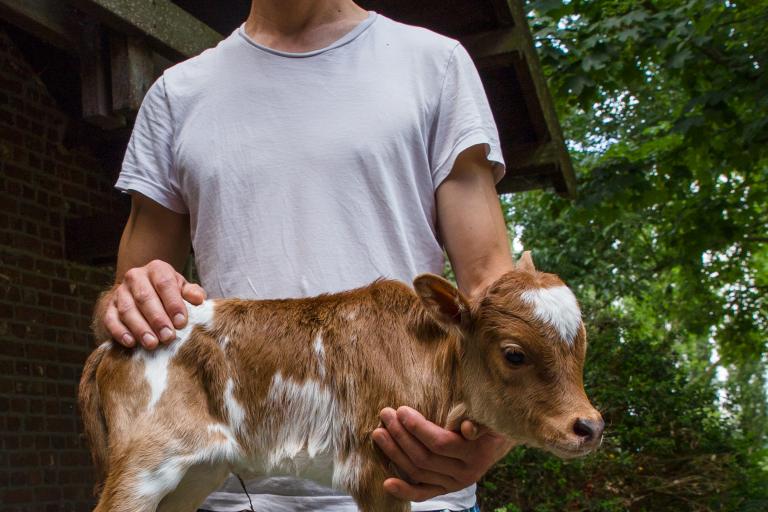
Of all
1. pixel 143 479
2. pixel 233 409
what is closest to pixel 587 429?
pixel 233 409

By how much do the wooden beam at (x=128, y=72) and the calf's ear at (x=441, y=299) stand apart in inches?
98.1

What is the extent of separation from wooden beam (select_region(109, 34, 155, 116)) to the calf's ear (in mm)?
2491

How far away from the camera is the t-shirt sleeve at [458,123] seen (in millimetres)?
1933

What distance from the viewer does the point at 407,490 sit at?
4.92 feet

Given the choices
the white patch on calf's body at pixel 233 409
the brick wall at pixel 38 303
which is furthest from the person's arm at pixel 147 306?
the brick wall at pixel 38 303

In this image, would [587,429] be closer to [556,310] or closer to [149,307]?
[556,310]

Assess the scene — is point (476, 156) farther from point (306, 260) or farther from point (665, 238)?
point (665, 238)

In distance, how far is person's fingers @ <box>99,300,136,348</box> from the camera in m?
1.56

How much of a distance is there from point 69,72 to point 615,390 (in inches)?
269

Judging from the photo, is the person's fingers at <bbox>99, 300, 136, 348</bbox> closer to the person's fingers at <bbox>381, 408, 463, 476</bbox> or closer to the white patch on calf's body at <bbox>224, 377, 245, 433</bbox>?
the white patch on calf's body at <bbox>224, 377, 245, 433</bbox>

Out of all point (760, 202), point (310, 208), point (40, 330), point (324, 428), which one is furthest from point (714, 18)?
point (324, 428)

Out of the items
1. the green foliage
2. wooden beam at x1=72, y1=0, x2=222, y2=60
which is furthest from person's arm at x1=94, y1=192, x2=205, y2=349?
the green foliage

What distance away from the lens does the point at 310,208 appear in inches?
75.7

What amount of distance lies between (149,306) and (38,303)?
5.16 m
